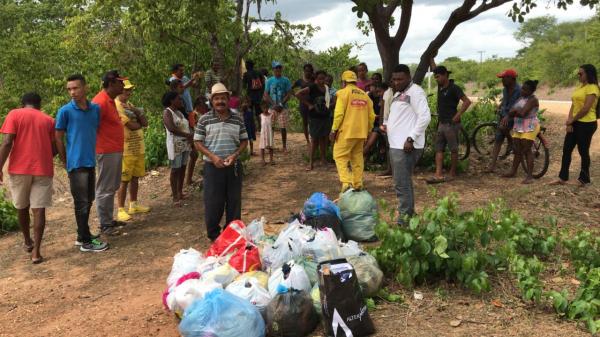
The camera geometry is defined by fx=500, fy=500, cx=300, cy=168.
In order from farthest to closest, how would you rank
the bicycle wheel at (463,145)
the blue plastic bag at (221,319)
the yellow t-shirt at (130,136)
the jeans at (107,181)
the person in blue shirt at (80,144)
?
the bicycle wheel at (463,145)
the yellow t-shirt at (130,136)
the jeans at (107,181)
the person in blue shirt at (80,144)
the blue plastic bag at (221,319)

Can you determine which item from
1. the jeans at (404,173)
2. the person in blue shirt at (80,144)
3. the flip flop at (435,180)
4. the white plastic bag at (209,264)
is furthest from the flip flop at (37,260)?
the flip flop at (435,180)

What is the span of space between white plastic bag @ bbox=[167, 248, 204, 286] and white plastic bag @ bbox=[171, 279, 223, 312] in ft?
0.88

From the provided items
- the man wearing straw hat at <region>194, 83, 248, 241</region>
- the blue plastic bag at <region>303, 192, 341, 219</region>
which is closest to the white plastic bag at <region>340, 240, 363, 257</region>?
the blue plastic bag at <region>303, 192, 341, 219</region>

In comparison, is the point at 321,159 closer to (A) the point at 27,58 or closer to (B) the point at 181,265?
(B) the point at 181,265

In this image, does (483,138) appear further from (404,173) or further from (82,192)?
(82,192)

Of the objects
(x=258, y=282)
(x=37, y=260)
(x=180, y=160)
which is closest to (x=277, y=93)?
(x=180, y=160)

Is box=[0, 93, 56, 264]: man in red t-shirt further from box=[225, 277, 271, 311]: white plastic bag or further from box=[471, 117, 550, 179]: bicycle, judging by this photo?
box=[471, 117, 550, 179]: bicycle

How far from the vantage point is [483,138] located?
9609 millimetres

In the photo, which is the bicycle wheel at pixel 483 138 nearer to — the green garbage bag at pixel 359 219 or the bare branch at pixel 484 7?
the bare branch at pixel 484 7

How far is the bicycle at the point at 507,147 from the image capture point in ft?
24.5

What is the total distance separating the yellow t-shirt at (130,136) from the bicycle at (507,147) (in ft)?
17.4

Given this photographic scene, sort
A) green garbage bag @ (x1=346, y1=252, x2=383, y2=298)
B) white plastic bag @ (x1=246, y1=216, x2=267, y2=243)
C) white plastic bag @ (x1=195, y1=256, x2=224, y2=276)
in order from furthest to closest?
1. white plastic bag @ (x1=246, y1=216, x2=267, y2=243)
2. white plastic bag @ (x1=195, y1=256, x2=224, y2=276)
3. green garbage bag @ (x1=346, y1=252, x2=383, y2=298)

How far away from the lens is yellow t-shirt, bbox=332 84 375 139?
6.08m

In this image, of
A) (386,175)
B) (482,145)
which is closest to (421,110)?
(386,175)
